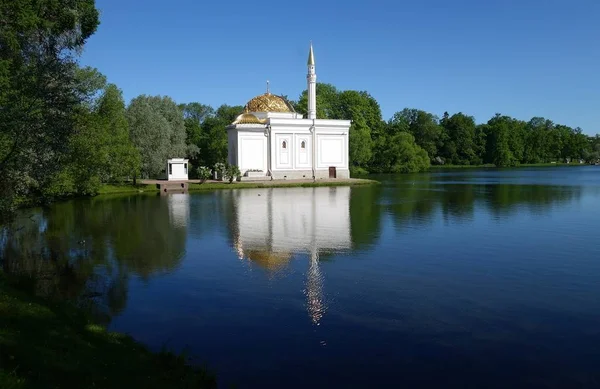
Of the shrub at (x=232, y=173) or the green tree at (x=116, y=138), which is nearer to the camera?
the green tree at (x=116, y=138)

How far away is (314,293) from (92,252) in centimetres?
941

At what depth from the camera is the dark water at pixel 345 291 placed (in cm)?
923

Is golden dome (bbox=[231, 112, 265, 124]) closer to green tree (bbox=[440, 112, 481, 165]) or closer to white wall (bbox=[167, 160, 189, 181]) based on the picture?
white wall (bbox=[167, 160, 189, 181])

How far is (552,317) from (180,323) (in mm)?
8030

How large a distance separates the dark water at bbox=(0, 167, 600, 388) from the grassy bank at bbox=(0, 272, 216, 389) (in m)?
0.81

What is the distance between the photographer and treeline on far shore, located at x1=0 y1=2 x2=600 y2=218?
48.4 feet

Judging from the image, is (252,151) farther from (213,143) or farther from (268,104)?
(213,143)

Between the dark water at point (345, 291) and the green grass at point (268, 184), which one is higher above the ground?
the green grass at point (268, 184)

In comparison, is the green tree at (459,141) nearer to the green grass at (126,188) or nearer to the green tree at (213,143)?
the green tree at (213,143)

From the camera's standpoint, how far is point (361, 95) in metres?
95.7

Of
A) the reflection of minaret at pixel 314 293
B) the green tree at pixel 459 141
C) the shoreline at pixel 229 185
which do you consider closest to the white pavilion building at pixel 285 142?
the shoreline at pixel 229 185

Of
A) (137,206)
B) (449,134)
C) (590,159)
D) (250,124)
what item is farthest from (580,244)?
(590,159)

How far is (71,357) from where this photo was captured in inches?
307

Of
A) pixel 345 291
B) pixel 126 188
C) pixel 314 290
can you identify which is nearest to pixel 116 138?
pixel 126 188
